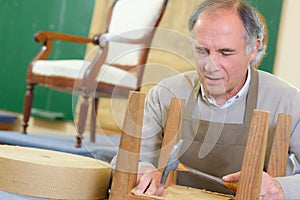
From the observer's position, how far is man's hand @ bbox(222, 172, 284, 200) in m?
1.08

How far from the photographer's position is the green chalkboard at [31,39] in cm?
394

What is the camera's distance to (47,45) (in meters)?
3.01

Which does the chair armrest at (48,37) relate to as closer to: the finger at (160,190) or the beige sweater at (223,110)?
the beige sweater at (223,110)

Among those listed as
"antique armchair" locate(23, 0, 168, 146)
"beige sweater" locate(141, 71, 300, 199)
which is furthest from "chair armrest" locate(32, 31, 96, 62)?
"beige sweater" locate(141, 71, 300, 199)

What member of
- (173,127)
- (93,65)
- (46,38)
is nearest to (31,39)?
(46,38)

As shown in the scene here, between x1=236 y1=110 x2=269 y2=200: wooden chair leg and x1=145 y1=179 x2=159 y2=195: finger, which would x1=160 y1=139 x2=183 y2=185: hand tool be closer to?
x1=145 y1=179 x2=159 y2=195: finger

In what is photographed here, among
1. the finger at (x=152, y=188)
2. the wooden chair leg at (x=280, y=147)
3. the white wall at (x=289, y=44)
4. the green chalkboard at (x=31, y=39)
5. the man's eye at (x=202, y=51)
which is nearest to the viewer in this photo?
the finger at (x=152, y=188)

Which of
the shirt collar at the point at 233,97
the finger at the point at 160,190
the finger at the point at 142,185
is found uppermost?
the shirt collar at the point at 233,97

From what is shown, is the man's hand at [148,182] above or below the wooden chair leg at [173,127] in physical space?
below

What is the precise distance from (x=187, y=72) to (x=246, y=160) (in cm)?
58

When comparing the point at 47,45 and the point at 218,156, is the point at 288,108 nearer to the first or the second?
the point at 218,156

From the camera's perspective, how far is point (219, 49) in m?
1.33

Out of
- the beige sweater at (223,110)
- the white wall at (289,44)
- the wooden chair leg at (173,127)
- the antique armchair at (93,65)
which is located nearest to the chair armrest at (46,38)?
the antique armchair at (93,65)

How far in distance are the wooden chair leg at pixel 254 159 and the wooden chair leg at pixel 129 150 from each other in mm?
194
